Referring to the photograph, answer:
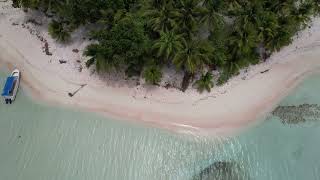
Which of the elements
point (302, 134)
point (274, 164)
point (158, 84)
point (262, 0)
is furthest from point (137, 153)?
point (262, 0)

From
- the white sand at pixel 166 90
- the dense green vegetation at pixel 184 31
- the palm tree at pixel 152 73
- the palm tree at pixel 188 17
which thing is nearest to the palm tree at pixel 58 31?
the white sand at pixel 166 90

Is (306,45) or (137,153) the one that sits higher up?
(306,45)

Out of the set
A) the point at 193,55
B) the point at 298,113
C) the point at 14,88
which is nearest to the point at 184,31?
the point at 193,55

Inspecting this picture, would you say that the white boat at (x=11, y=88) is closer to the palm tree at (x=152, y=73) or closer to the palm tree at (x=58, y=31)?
the palm tree at (x=58, y=31)

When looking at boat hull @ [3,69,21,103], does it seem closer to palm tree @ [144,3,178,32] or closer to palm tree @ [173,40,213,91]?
palm tree @ [144,3,178,32]

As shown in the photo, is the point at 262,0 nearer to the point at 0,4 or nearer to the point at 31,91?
the point at 31,91
